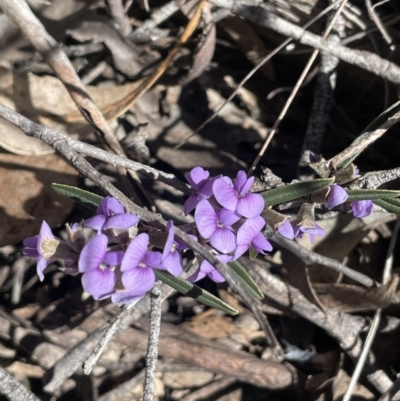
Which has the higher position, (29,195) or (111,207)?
(111,207)

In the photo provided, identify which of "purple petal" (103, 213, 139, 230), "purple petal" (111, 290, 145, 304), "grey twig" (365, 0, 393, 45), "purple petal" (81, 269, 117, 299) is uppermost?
"grey twig" (365, 0, 393, 45)

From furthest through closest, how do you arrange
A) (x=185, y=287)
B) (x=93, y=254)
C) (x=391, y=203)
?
(x=391, y=203) < (x=185, y=287) < (x=93, y=254)

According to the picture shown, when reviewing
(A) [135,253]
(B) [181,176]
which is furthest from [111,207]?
(B) [181,176]

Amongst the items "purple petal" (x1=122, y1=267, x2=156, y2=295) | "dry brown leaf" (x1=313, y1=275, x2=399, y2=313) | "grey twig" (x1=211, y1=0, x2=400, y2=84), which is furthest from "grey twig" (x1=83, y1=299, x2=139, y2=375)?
"grey twig" (x1=211, y1=0, x2=400, y2=84)

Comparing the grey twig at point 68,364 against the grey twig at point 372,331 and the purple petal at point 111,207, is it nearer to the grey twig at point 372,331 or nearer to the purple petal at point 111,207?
the purple petal at point 111,207

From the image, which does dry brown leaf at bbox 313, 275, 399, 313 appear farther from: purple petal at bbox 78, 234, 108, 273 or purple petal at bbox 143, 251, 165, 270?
purple petal at bbox 78, 234, 108, 273

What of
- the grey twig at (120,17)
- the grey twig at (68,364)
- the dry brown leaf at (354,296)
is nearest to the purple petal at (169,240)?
the grey twig at (68,364)

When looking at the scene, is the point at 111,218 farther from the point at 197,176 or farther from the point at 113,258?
the point at 197,176
